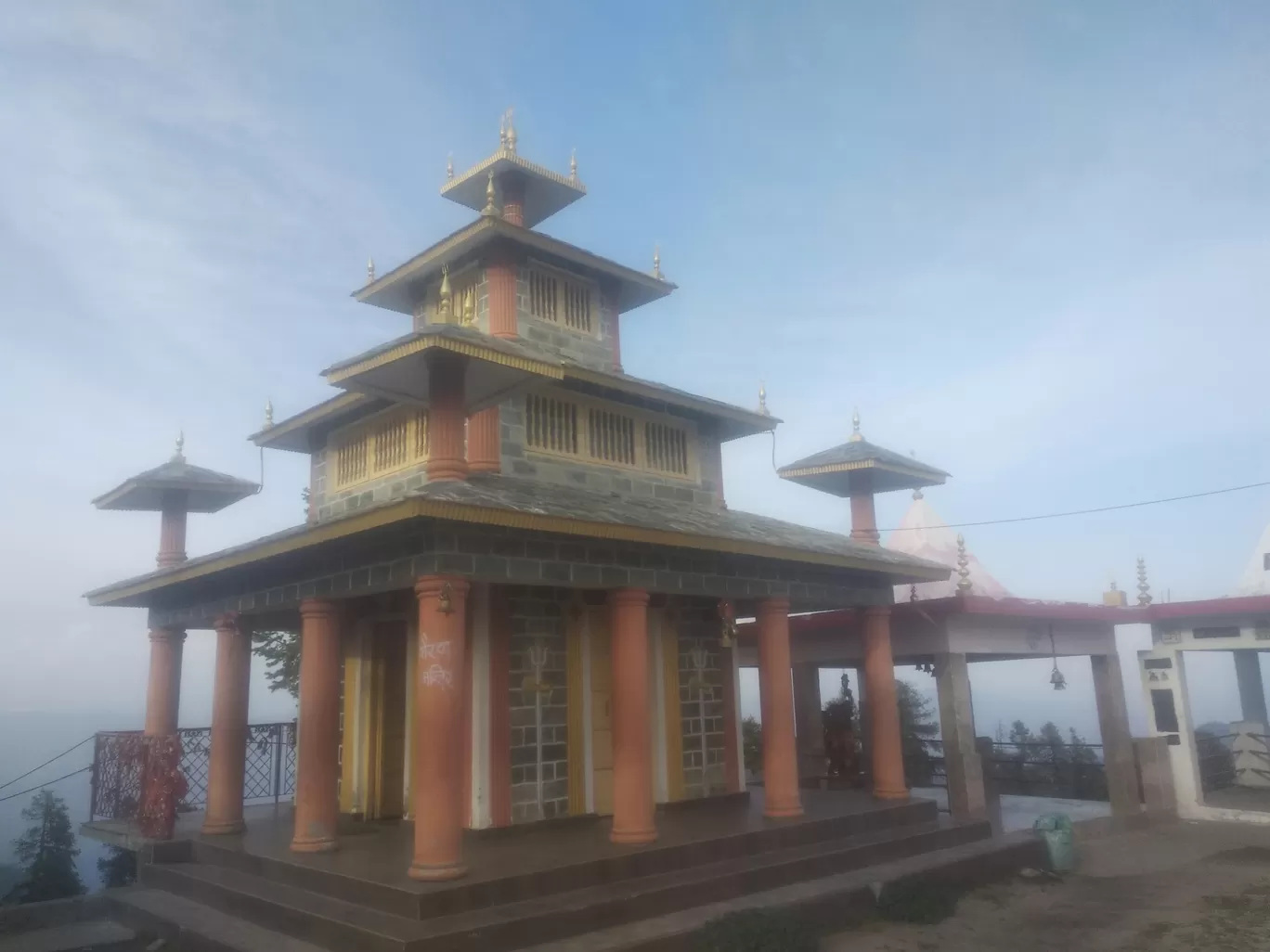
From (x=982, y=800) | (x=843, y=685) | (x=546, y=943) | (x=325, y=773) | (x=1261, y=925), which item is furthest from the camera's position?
(x=843, y=685)

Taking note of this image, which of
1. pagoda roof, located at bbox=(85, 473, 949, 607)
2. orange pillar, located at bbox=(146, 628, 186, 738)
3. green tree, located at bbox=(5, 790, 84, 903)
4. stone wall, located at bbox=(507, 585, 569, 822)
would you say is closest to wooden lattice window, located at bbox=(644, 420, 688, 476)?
pagoda roof, located at bbox=(85, 473, 949, 607)

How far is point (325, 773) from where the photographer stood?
11.2m

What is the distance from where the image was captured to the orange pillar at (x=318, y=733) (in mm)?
11047

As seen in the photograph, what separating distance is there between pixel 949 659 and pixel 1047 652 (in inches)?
126

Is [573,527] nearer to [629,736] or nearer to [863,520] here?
[629,736]

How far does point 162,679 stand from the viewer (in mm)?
15445

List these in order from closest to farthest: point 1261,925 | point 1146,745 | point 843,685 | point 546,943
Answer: point 546,943 → point 1261,925 → point 1146,745 → point 843,685

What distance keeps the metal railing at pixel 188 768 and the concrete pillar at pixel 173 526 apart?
3612 millimetres

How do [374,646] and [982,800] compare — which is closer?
[374,646]

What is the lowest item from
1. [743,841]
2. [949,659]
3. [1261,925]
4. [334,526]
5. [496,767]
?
[1261,925]

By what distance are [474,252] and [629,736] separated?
8.16m

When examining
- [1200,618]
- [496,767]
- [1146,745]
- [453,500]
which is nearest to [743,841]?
[496,767]

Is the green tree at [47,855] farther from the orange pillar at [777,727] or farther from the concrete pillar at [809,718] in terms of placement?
the concrete pillar at [809,718]

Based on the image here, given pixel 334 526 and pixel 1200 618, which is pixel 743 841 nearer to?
pixel 334 526
